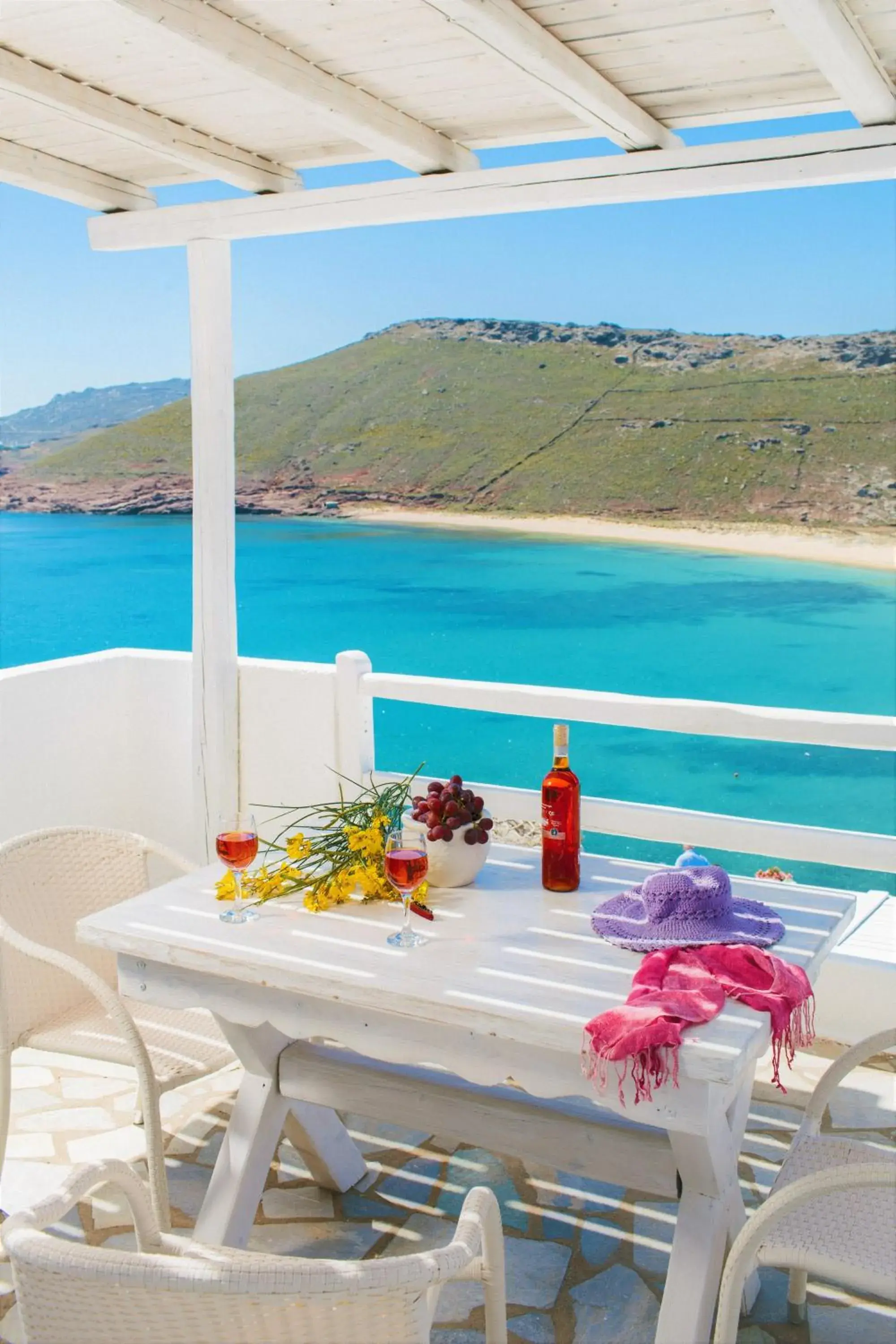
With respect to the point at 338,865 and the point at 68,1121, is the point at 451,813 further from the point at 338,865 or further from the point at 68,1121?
the point at 68,1121

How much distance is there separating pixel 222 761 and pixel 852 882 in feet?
42.6

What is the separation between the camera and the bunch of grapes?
2.12 meters

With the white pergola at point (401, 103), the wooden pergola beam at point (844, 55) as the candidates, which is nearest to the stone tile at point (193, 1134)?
the white pergola at point (401, 103)

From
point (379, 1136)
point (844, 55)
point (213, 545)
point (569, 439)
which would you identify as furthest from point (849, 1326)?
point (569, 439)

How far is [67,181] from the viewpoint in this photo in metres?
3.38

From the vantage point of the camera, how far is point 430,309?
2111 centimetres

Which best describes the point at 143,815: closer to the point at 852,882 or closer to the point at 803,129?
the point at 852,882

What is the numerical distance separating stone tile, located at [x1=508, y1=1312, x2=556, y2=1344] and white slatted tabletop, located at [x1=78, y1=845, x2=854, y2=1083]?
62cm

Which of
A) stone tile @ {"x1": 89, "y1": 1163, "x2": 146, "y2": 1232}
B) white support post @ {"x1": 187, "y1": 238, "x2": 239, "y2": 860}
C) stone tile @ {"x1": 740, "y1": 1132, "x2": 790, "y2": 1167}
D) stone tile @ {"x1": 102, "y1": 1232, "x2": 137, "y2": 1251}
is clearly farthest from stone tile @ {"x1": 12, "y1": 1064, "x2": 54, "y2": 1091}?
stone tile @ {"x1": 740, "y1": 1132, "x2": 790, "y2": 1167}

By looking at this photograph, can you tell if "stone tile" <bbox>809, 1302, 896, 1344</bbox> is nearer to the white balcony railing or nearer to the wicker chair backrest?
the white balcony railing

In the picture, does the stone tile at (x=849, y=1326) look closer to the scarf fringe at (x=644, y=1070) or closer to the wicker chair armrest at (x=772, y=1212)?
the wicker chair armrest at (x=772, y=1212)

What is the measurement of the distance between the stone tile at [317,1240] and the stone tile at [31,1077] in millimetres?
843

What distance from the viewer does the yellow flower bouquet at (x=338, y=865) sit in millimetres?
2102

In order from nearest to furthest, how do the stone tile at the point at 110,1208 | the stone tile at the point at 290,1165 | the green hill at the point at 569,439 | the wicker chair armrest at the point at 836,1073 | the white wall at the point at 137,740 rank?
the wicker chair armrest at the point at 836,1073 → the stone tile at the point at 110,1208 → the stone tile at the point at 290,1165 → the white wall at the point at 137,740 → the green hill at the point at 569,439
